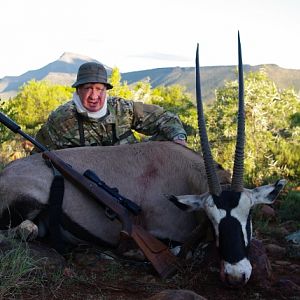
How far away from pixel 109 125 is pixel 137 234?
193cm

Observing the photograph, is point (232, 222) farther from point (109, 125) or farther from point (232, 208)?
point (109, 125)

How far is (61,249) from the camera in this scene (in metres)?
4.32

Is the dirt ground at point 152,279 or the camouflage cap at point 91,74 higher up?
the camouflage cap at point 91,74

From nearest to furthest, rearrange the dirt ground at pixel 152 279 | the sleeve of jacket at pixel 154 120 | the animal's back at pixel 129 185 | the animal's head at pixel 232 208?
the dirt ground at pixel 152 279 → the animal's head at pixel 232 208 → the animal's back at pixel 129 185 → the sleeve of jacket at pixel 154 120

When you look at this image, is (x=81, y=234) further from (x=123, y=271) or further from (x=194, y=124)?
(x=194, y=124)

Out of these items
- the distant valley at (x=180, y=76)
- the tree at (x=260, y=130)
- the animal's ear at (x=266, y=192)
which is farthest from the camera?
the distant valley at (x=180, y=76)

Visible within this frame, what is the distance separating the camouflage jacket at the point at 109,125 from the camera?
18.3 feet

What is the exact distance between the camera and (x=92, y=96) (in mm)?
5441

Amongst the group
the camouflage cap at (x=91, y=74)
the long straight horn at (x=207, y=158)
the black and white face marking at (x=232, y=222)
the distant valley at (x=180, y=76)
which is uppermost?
the camouflage cap at (x=91, y=74)

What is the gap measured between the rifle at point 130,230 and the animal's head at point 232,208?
358 mm

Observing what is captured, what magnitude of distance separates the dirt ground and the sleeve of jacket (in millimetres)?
1701

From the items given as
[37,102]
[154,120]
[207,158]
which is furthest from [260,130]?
[37,102]

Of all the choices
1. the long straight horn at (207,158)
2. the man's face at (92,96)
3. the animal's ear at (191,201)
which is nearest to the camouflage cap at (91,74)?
the man's face at (92,96)

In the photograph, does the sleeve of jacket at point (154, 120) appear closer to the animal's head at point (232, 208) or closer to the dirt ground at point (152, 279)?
the animal's head at point (232, 208)
